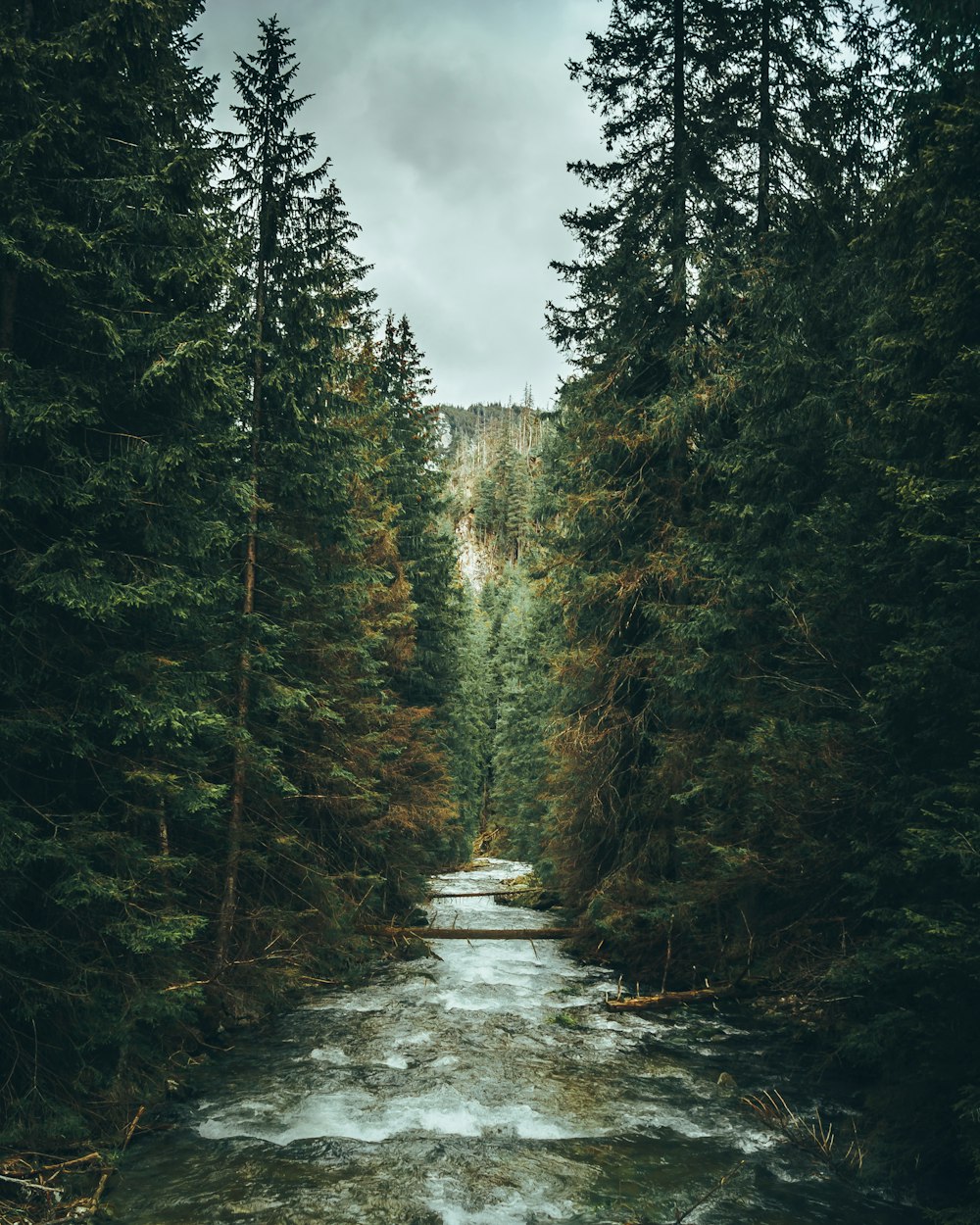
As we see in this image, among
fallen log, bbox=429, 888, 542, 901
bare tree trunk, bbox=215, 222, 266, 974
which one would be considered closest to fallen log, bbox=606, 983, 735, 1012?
bare tree trunk, bbox=215, 222, 266, 974

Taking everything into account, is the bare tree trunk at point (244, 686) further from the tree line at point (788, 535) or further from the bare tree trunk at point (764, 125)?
the bare tree trunk at point (764, 125)

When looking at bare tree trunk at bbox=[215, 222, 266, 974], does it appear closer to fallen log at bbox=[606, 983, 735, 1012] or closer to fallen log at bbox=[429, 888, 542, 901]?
fallen log at bbox=[606, 983, 735, 1012]

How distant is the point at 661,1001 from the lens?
1341 centimetres

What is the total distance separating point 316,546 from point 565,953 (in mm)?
11250

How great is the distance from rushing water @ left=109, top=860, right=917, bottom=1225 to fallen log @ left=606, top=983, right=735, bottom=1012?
0.32m

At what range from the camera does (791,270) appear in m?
12.6

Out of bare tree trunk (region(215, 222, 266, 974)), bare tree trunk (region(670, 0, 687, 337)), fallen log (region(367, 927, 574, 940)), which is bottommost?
fallen log (region(367, 927, 574, 940))

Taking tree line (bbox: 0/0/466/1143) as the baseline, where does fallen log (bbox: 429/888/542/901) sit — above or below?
below

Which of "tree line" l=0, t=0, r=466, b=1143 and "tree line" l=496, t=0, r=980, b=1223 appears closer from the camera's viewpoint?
"tree line" l=496, t=0, r=980, b=1223

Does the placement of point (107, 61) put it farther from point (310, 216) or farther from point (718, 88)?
point (718, 88)

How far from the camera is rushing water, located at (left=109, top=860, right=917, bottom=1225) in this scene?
6.96m

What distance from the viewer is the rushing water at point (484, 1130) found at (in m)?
6.96

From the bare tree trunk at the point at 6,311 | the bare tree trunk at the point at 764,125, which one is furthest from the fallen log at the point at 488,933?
the bare tree trunk at the point at 764,125

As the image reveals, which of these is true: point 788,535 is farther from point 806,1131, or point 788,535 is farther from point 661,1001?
point 661,1001
